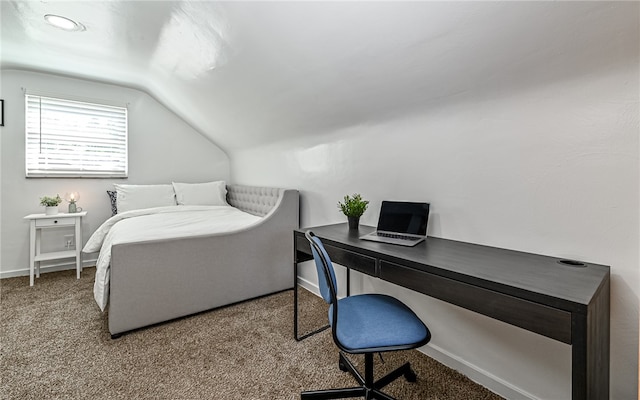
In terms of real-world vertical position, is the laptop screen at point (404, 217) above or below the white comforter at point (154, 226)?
above

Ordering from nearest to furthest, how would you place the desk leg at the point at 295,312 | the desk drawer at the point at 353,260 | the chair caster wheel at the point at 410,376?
the desk drawer at the point at 353,260 → the chair caster wheel at the point at 410,376 → the desk leg at the point at 295,312

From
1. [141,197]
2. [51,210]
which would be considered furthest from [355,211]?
[51,210]

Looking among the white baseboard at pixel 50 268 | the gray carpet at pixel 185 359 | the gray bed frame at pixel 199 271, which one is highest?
the gray bed frame at pixel 199 271

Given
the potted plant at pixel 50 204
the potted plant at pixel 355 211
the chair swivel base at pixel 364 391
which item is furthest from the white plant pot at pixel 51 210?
the chair swivel base at pixel 364 391

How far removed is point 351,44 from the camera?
161 cm

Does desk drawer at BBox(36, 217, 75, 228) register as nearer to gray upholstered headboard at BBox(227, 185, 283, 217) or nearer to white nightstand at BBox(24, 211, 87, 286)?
white nightstand at BBox(24, 211, 87, 286)

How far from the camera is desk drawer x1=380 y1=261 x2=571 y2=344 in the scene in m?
0.85

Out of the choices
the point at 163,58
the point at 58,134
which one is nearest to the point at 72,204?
the point at 58,134

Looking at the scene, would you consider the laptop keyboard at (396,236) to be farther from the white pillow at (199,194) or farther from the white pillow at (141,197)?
the white pillow at (141,197)

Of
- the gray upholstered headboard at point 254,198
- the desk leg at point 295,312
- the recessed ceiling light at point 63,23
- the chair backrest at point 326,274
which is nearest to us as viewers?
the chair backrest at point 326,274

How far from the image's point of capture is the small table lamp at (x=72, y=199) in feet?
10.7

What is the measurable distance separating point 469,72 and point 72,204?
407 centimetres

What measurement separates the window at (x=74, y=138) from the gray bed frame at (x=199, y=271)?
2217 mm

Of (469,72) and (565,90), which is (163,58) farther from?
(565,90)
